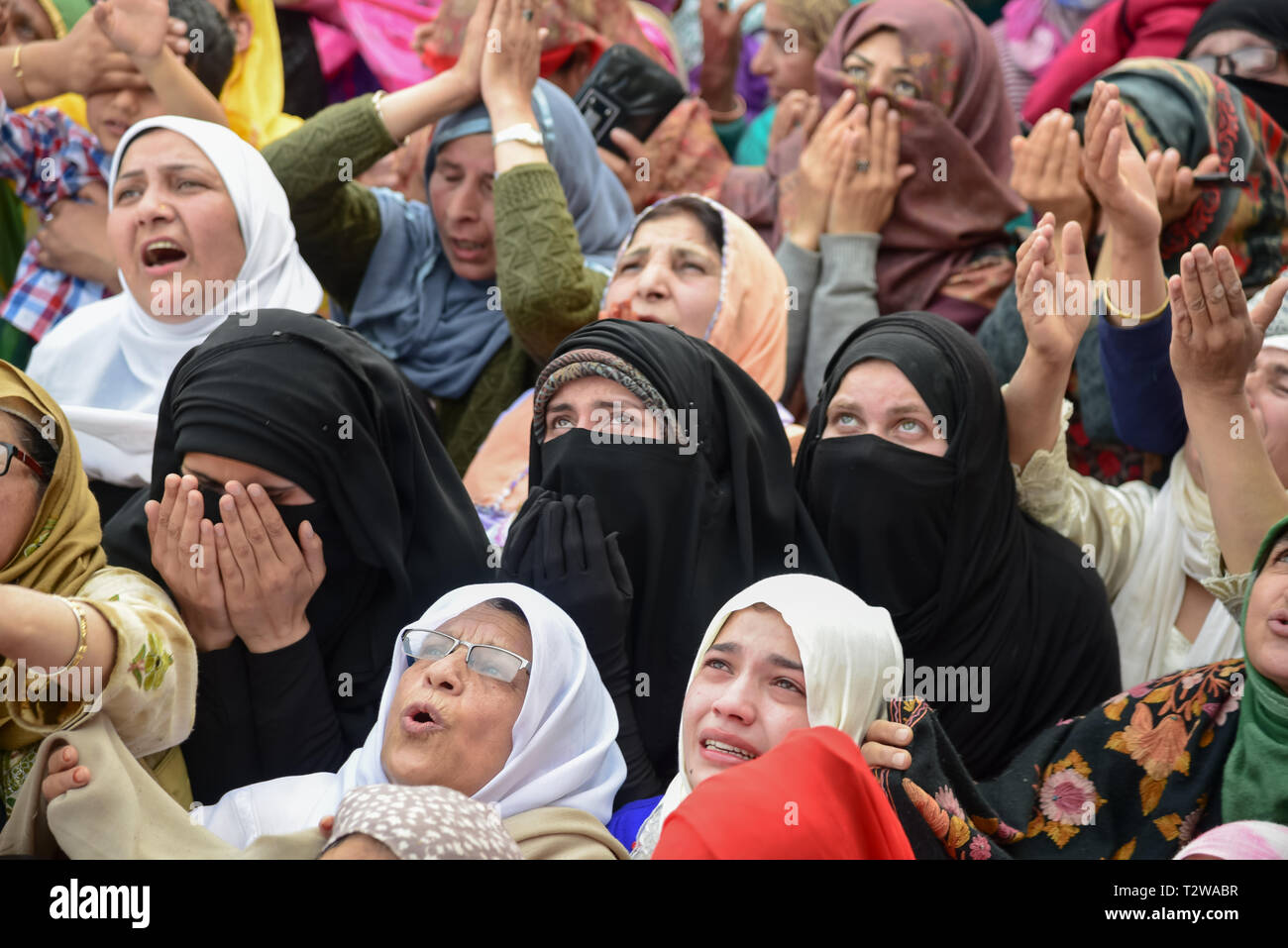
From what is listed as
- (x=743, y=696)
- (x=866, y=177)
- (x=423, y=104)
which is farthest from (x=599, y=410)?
(x=866, y=177)

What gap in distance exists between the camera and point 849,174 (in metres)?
4.51

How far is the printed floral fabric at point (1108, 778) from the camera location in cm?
278

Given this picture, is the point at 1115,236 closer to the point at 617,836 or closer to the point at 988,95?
the point at 988,95

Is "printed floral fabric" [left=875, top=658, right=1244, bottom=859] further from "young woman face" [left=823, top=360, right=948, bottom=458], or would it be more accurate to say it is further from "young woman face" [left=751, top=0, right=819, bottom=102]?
"young woman face" [left=751, top=0, right=819, bottom=102]

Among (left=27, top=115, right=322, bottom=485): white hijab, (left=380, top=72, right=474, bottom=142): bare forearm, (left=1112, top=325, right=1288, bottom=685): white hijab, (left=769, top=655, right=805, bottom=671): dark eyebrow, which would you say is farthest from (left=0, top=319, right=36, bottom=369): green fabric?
(left=1112, top=325, right=1288, bottom=685): white hijab

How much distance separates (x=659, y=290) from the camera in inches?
156

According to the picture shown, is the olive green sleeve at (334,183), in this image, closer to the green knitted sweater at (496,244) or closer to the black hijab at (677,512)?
the green knitted sweater at (496,244)

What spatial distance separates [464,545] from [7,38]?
2.57 m

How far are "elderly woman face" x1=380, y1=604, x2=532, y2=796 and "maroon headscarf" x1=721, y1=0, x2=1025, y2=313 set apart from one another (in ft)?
7.14

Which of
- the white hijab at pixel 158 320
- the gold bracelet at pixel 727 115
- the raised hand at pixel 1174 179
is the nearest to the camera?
the white hijab at pixel 158 320

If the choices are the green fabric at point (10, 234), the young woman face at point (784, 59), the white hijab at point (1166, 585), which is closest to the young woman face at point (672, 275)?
the white hijab at point (1166, 585)

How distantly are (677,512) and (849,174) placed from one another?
1666mm

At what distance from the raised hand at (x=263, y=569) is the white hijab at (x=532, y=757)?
0.23m

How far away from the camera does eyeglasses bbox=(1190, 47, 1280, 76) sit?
14.5 ft
